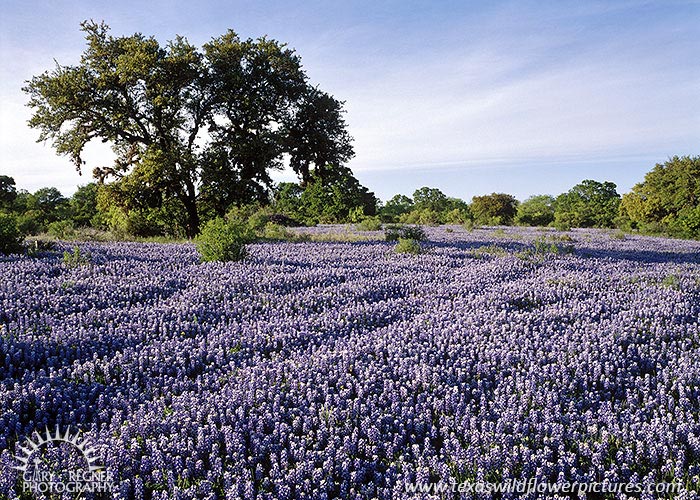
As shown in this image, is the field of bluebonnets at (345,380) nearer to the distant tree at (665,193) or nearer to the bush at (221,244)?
the bush at (221,244)

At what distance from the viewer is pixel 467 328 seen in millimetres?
5414

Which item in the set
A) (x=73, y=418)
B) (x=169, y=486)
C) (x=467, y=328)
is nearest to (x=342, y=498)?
(x=169, y=486)

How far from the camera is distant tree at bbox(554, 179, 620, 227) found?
46688mm

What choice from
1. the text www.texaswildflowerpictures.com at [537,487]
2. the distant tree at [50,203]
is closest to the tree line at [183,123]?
the text www.texaswildflowerpictures.com at [537,487]

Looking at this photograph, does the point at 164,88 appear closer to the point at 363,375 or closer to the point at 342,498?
the point at 363,375

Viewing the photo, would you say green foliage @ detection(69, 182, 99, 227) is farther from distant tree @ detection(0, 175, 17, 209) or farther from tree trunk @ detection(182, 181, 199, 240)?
tree trunk @ detection(182, 181, 199, 240)

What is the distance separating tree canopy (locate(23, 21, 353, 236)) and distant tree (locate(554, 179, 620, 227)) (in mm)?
24456

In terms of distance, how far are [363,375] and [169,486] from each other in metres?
1.94

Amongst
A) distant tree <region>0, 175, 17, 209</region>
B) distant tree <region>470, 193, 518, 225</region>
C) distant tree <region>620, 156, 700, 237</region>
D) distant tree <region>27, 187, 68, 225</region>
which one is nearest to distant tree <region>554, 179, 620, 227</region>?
distant tree <region>620, 156, 700, 237</region>

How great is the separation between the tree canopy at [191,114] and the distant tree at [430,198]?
199 ft

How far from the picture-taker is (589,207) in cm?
5553

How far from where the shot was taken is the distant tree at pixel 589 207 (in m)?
46.7

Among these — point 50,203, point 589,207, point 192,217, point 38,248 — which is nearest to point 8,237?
point 38,248

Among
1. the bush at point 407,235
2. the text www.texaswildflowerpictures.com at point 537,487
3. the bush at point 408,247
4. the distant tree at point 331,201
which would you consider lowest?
the text www.texaswildflowerpictures.com at point 537,487
